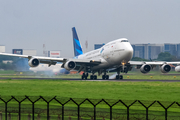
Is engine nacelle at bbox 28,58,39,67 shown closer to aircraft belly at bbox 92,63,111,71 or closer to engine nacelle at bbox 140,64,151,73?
aircraft belly at bbox 92,63,111,71

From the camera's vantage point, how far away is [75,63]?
5669 cm

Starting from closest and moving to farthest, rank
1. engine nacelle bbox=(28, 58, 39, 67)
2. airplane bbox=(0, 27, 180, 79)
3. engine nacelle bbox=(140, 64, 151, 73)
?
1. airplane bbox=(0, 27, 180, 79)
2. engine nacelle bbox=(28, 58, 39, 67)
3. engine nacelle bbox=(140, 64, 151, 73)

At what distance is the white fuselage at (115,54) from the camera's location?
53062 mm

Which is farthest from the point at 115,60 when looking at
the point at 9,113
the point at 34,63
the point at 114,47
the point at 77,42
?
the point at 9,113

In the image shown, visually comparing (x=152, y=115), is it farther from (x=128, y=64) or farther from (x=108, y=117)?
(x=128, y=64)

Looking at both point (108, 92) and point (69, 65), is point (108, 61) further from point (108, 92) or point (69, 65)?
point (108, 92)

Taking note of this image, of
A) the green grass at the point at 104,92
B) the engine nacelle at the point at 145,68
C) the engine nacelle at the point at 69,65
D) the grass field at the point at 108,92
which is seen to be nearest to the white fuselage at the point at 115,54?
the engine nacelle at the point at 145,68

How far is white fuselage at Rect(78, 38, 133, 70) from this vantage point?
53062mm

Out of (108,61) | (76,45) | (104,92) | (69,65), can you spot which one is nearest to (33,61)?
(69,65)

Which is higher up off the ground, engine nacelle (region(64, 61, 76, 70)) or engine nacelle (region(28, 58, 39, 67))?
engine nacelle (region(28, 58, 39, 67))

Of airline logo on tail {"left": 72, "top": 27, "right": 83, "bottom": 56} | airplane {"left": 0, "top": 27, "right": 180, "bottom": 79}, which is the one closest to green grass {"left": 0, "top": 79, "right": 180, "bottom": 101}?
airplane {"left": 0, "top": 27, "right": 180, "bottom": 79}

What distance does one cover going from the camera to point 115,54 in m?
54.2

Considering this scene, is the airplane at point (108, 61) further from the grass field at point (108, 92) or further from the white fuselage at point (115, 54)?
the grass field at point (108, 92)

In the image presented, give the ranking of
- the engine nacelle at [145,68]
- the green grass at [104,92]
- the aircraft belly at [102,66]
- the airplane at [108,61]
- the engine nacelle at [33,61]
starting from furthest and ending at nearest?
the engine nacelle at [145,68] < the aircraft belly at [102,66] < the engine nacelle at [33,61] < the airplane at [108,61] < the green grass at [104,92]
